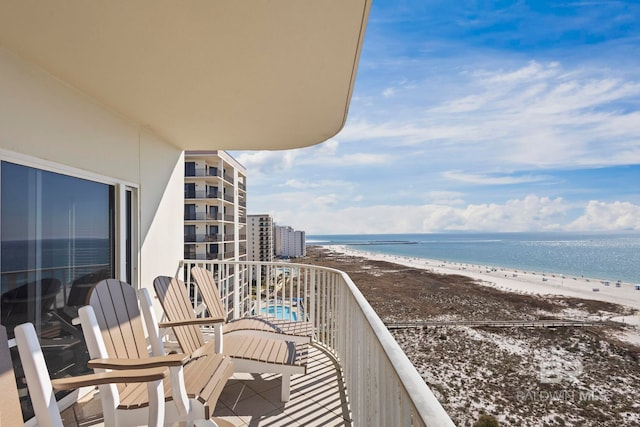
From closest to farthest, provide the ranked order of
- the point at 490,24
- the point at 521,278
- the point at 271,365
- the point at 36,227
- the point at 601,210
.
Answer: the point at 36,227
the point at 271,365
the point at 490,24
the point at 521,278
the point at 601,210

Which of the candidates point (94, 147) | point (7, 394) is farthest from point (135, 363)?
point (94, 147)

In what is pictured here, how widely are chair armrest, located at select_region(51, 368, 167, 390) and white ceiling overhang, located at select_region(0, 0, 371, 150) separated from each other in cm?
176

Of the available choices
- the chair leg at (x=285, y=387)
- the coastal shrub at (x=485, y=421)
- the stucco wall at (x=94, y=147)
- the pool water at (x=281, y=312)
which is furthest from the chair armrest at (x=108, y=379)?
the coastal shrub at (x=485, y=421)

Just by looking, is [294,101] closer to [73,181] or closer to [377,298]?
[73,181]

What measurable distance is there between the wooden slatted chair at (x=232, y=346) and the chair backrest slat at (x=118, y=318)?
0.28 m

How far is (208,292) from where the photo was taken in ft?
11.9

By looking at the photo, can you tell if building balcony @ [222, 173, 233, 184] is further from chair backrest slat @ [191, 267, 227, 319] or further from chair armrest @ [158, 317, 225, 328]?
chair armrest @ [158, 317, 225, 328]

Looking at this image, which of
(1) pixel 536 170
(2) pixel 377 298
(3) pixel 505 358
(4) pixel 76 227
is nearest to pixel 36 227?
(4) pixel 76 227

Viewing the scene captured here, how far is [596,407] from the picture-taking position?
1933 centimetres

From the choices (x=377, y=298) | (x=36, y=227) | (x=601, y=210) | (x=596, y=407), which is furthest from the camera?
(x=601, y=210)

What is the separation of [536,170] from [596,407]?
55.2m

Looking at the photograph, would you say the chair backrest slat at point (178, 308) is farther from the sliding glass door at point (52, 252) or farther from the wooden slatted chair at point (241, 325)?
the sliding glass door at point (52, 252)

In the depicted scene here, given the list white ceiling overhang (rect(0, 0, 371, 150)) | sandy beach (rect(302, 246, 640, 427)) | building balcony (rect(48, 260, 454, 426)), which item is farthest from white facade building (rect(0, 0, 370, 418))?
sandy beach (rect(302, 246, 640, 427))

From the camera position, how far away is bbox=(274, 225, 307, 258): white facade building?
61469 millimetres
